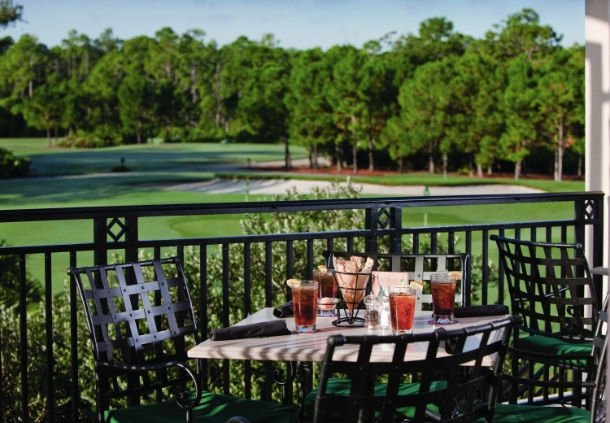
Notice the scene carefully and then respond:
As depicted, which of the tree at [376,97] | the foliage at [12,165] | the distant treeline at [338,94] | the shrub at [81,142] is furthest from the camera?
the tree at [376,97]

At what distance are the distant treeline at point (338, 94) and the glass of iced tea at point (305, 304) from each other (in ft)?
88.1

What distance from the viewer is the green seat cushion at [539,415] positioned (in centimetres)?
266

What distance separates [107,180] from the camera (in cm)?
3288

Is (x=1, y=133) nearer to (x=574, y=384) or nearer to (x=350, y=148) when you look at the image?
(x=350, y=148)

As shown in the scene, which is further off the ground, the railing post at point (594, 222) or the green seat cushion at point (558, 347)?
the railing post at point (594, 222)

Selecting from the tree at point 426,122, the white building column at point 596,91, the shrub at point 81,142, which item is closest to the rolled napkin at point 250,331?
the white building column at point 596,91

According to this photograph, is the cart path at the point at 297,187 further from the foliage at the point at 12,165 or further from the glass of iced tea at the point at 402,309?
the glass of iced tea at the point at 402,309

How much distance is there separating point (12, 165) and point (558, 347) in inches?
1203

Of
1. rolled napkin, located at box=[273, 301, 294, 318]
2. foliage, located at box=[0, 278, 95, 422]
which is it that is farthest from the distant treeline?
rolled napkin, located at box=[273, 301, 294, 318]

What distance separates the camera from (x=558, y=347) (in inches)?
139

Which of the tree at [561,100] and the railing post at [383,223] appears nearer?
the railing post at [383,223]

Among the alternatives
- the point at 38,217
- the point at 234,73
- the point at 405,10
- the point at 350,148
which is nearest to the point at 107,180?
the point at 234,73

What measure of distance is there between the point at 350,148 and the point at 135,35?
8.69 metres

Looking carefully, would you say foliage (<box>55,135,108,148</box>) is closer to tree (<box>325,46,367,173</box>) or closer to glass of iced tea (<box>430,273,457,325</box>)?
tree (<box>325,46,367,173</box>)
